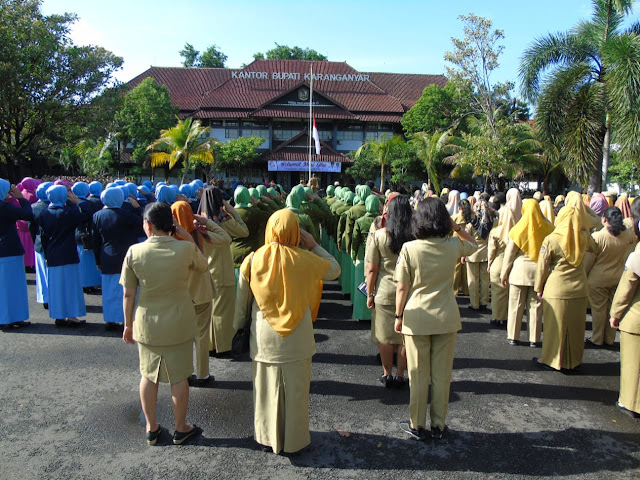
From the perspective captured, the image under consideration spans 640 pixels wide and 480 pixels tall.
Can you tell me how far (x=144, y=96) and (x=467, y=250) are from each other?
1047 inches

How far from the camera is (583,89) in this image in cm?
1459

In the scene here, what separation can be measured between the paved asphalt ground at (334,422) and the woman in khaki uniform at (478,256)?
5.60 ft

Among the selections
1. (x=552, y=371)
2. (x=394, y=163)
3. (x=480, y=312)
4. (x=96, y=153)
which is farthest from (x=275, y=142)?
(x=552, y=371)

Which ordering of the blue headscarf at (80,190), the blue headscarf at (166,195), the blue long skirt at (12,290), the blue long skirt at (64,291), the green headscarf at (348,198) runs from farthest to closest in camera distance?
1. the green headscarf at (348,198)
2. the blue headscarf at (80,190)
3. the blue headscarf at (166,195)
4. the blue long skirt at (64,291)
5. the blue long skirt at (12,290)

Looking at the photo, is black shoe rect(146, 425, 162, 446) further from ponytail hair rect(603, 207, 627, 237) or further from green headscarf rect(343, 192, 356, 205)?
green headscarf rect(343, 192, 356, 205)

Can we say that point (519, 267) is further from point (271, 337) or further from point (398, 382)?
point (271, 337)

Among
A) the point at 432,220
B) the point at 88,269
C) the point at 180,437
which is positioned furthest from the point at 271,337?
the point at 88,269

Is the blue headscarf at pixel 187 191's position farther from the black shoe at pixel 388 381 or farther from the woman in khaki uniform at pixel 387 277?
the black shoe at pixel 388 381

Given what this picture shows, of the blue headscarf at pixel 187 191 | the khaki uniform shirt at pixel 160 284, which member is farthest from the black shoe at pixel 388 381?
the blue headscarf at pixel 187 191

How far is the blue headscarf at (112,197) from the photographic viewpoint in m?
5.95

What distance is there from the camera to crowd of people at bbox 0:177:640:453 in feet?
11.0

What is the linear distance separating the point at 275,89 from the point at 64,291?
29852 millimetres

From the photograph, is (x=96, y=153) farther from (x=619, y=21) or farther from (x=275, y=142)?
(x=619, y=21)

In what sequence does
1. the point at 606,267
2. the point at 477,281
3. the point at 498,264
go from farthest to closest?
the point at 477,281 → the point at 498,264 → the point at 606,267
